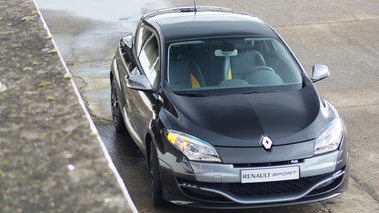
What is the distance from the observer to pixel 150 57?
717cm

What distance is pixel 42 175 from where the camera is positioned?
12.1 ft

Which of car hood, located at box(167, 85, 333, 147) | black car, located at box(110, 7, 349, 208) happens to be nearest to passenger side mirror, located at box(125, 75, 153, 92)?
black car, located at box(110, 7, 349, 208)

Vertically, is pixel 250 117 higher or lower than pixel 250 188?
higher

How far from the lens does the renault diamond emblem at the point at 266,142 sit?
558 centimetres

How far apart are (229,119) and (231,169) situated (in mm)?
589

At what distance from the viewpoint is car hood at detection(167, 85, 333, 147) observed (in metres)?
5.67

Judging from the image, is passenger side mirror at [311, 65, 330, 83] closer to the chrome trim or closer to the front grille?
the chrome trim

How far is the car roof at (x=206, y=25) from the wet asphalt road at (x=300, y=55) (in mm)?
1485

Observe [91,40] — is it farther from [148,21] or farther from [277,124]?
[277,124]

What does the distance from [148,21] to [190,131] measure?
2548mm

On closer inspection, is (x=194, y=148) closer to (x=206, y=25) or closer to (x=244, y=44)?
(x=244, y=44)

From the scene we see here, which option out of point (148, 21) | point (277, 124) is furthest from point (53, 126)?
point (148, 21)

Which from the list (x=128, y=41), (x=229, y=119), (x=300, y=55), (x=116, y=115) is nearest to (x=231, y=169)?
(x=229, y=119)

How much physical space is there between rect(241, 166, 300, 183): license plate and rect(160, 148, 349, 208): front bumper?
0.16ft
